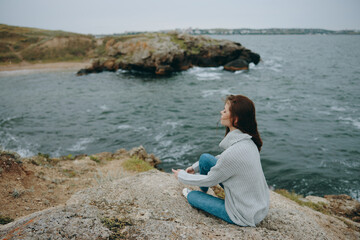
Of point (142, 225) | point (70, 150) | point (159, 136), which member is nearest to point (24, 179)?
point (142, 225)

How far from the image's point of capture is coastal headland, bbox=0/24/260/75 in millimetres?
41656

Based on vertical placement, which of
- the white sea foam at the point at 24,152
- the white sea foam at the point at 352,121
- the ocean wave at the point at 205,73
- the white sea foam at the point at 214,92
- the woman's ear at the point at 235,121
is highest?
the ocean wave at the point at 205,73

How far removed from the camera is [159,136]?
51.3 feet

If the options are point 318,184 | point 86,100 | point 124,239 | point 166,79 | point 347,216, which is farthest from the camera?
point 166,79

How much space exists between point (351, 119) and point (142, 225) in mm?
20653

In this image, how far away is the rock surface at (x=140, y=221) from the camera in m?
2.86

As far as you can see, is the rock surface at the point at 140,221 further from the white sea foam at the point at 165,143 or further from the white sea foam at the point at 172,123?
the white sea foam at the point at 172,123

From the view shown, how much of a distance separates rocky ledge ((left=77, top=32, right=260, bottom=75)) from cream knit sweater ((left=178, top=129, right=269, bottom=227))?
38616 mm

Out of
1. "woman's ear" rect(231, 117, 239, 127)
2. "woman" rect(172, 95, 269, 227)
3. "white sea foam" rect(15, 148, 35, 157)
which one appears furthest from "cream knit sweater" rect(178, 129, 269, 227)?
"white sea foam" rect(15, 148, 35, 157)

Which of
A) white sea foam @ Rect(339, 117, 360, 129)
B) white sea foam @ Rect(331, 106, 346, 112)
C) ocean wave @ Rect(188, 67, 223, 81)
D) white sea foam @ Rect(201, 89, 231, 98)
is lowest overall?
white sea foam @ Rect(339, 117, 360, 129)

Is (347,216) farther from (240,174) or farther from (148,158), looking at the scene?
(148,158)

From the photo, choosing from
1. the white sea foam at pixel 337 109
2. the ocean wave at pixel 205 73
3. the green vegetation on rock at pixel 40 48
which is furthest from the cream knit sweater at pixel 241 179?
the green vegetation on rock at pixel 40 48

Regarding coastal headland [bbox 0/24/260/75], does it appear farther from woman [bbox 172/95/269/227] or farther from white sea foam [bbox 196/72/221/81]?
woman [bbox 172/95/269/227]

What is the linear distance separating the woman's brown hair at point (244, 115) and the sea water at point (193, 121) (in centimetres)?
837
